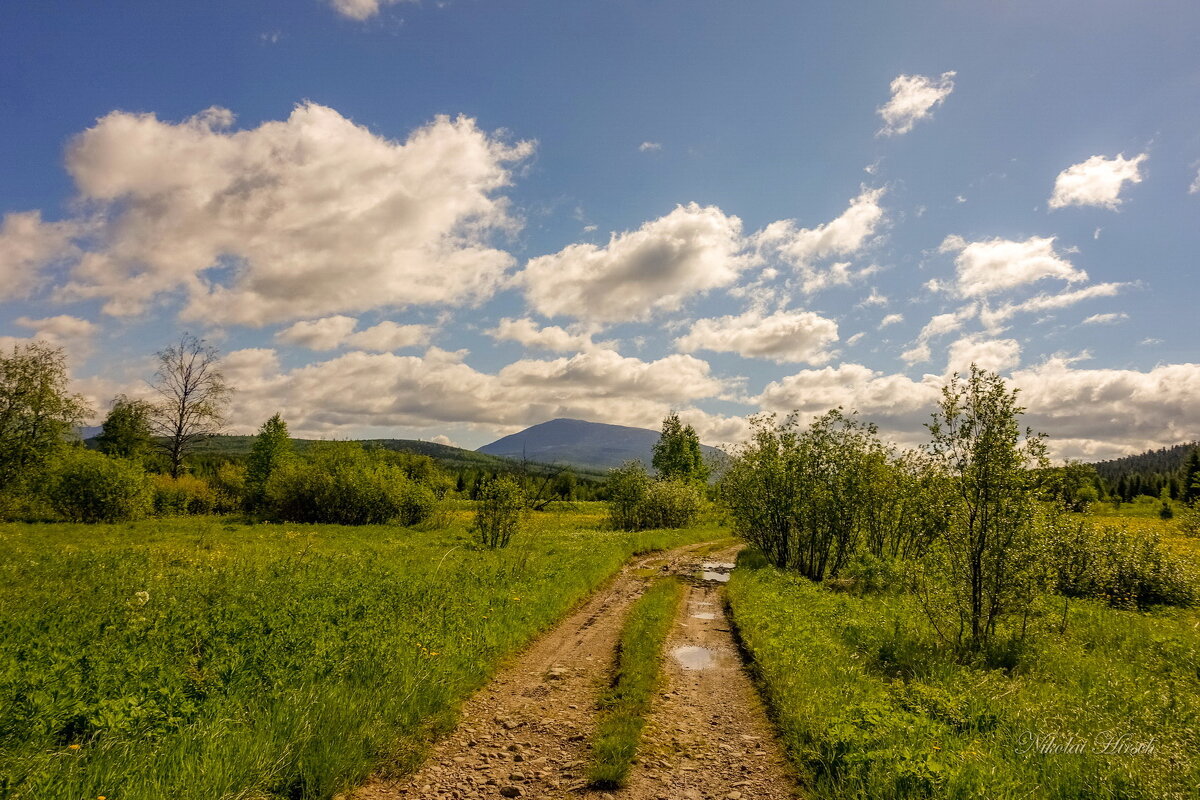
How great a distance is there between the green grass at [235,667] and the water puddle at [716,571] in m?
9.78

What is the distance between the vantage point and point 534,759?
25.5ft

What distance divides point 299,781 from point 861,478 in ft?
84.1

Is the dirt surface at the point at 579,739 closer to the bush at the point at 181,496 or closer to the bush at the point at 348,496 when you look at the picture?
the bush at the point at 348,496

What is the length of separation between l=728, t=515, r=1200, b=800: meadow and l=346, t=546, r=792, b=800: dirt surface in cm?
70

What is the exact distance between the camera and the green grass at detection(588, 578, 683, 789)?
→ 743 cm

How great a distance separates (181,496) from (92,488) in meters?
12.5

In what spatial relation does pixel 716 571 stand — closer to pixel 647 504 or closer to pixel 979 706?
pixel 979 706

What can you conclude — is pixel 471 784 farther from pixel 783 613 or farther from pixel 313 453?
pixel 313 453

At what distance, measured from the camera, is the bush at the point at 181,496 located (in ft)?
→ 159

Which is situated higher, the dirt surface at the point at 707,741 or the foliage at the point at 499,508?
the foliage at the point at 499,508

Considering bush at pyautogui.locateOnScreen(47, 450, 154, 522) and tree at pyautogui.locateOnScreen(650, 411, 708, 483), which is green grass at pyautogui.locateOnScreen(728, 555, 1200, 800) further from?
tree at pyautogui.locateOnScreen(650, 411, 708, 483)

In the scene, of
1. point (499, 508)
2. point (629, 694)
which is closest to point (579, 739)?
point (629, 694)

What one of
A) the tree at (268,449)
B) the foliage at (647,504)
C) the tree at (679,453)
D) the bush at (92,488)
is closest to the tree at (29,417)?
the bush at (92,488)

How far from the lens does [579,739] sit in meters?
8.41
